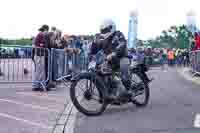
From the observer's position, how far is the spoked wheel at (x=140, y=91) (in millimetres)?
8914

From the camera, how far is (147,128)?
678 cm

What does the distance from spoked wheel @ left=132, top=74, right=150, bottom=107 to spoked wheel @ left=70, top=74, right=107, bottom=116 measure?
1.04 meters

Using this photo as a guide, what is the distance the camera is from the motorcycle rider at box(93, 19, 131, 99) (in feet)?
27.6

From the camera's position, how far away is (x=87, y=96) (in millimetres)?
8062

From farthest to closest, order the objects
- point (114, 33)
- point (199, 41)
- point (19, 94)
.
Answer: point (199, 41) < point (19, 94) < point (114, 33)

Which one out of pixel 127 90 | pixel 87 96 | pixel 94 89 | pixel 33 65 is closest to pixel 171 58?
pixel 33 65

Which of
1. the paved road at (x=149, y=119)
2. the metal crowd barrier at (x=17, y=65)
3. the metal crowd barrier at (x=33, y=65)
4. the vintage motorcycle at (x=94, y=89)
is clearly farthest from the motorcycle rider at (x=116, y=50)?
the metal crowd barrier at (x=17, y=65)

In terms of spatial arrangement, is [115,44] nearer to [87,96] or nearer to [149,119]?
[87,96]

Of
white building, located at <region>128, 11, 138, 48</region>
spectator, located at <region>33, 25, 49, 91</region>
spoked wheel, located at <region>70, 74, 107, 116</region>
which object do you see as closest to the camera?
spoked wheel, located at <region>70, 74, 107, 116</region>

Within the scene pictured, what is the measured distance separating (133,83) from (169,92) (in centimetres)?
293

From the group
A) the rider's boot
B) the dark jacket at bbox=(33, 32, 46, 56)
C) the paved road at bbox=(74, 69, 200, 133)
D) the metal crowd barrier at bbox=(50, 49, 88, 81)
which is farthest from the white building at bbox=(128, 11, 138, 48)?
the rider's boot

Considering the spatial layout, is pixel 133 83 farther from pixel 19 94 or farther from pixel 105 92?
pixel 19 94

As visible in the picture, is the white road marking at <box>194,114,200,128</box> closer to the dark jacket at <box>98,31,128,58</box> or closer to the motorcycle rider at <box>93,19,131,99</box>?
the motorcycle rider at <box>93,19,131,99</box>

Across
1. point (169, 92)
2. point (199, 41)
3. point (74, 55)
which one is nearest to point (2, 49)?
point (74, 55)
